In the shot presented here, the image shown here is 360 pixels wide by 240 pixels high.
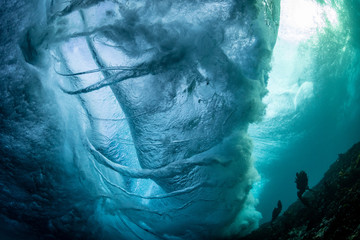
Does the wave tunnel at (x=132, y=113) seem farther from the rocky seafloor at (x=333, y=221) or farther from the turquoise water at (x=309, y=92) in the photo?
the turquoise water at (x=309, y=92)

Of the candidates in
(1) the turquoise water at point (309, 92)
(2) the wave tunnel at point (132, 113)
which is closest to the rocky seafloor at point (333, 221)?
(2) the wave tunnel at point (132, 113)

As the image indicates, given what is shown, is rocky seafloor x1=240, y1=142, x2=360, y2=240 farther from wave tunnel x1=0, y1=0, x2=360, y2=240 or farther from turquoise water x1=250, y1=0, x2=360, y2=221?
turquoise water x1=250, y1=0, x2=360, y2=221

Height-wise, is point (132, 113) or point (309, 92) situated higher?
point (309, 92)

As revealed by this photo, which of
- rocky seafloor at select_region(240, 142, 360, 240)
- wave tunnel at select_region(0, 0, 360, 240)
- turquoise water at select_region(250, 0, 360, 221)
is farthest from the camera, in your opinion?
turquoise water at select_region(250, 0, 360, 221)

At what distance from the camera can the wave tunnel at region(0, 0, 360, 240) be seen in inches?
121

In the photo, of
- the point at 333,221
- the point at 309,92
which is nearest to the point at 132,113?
the point at 333,221

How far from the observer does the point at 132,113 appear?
352cm

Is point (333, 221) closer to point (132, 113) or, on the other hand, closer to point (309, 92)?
point (132, 113)

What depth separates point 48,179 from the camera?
4727 mm

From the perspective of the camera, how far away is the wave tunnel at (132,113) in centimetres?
307

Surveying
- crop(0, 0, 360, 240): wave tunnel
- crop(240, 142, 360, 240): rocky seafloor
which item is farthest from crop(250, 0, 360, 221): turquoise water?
crop(240, 142, 360, 240): rocky seafloor

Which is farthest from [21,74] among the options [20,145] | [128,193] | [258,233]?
[258,233]

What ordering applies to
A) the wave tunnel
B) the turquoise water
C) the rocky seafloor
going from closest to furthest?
the rocky seafloor → the wave tunnel → the turquoise water

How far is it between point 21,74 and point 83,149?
2107 millimetres
